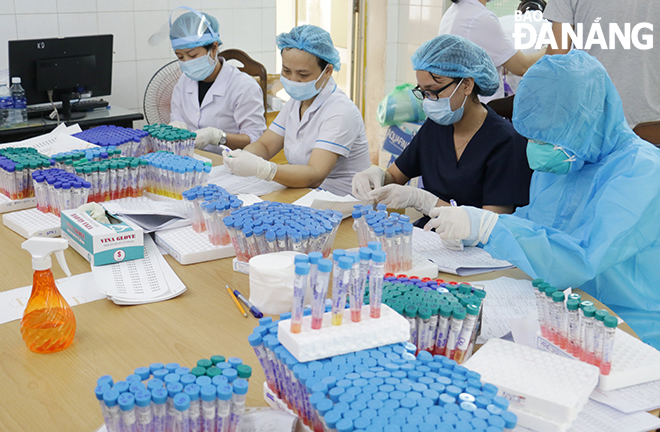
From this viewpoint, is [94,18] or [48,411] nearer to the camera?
[48,411]

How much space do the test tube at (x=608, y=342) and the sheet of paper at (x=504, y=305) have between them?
0.17 metres

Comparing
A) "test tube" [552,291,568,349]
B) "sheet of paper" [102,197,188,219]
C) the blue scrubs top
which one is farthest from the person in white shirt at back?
"test tube" [552,291,568,349]

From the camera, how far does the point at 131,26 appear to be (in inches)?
167

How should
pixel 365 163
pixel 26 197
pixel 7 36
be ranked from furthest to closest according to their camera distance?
pixel 7 36, pixel 365 163, pixel 26 197

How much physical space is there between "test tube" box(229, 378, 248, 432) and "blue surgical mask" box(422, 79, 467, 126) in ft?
4.90

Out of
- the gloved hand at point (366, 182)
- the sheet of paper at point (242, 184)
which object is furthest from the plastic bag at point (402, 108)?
the sheet of paper at point (242, 184)

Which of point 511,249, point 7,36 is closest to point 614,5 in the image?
point 511,249

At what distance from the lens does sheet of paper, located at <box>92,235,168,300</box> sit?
1446 millimetres

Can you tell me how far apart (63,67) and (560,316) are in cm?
319

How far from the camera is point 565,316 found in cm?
113

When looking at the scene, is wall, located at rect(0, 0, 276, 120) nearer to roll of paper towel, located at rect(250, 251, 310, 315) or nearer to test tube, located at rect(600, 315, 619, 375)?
roll of paper towel, located at rect(250, 251, 310, 315)

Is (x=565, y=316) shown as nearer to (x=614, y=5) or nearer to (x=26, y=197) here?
(x=26, y=197)

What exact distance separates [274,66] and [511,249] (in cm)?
384

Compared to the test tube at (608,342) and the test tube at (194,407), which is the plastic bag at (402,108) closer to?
the test tube at (608,342)
